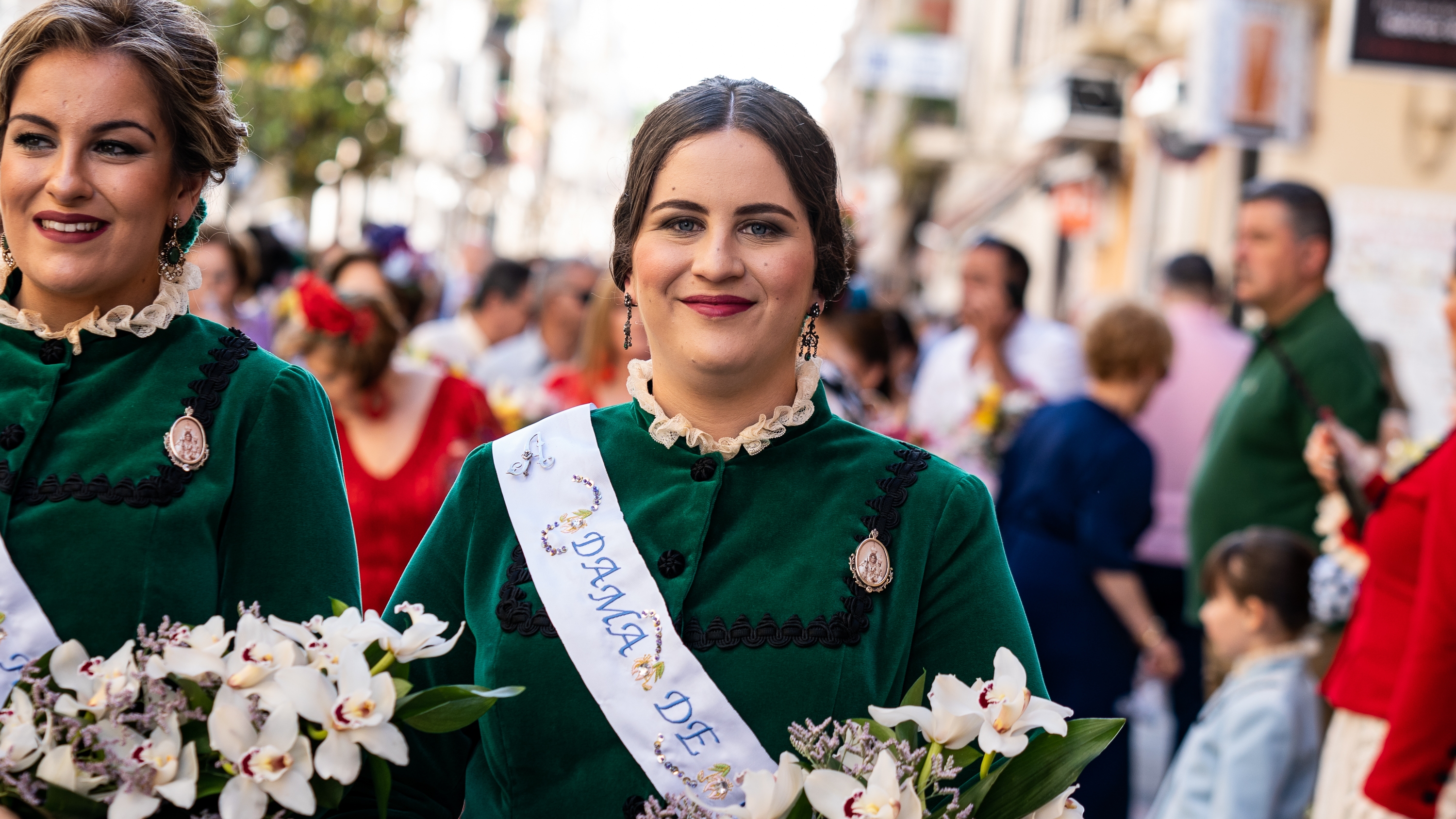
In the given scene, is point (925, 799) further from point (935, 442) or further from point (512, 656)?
point (935, 442)

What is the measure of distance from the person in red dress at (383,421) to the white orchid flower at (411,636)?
2.60m

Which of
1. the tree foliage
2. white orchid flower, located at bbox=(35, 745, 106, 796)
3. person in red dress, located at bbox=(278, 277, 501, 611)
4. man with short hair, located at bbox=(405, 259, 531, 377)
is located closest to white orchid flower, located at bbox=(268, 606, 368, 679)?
white orchid flower, located at bbox=(35, 745, 106, 796)

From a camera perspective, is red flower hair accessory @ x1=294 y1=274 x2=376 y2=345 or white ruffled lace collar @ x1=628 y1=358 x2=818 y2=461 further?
red flower hair accessory @ x1=294 y1=274 x2=376 y2=345

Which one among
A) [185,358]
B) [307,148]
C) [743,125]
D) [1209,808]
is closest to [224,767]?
[185,358]

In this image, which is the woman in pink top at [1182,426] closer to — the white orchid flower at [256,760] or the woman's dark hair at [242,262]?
the woman's dark hair at [242,262]

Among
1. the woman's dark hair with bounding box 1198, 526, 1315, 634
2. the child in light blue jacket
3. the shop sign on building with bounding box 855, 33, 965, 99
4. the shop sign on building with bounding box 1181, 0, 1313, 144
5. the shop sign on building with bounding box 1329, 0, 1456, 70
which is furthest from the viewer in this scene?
the shop sign on building with bounding box 855, 33, 965, 99

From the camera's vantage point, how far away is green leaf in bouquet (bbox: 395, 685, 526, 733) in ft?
6.19

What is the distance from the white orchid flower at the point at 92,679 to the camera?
1739 mm

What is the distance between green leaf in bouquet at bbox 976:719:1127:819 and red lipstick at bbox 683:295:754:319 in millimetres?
663

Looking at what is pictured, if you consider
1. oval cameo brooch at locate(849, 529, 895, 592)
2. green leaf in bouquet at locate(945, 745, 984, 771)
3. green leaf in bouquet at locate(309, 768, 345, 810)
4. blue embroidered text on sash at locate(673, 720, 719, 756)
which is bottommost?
blue embroidered text on sash at locate(673, 720, 719, 756)

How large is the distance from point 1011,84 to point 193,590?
24560 mm

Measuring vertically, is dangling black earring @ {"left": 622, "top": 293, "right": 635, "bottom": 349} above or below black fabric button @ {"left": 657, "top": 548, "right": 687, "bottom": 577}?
above

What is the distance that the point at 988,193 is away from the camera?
80.1ft

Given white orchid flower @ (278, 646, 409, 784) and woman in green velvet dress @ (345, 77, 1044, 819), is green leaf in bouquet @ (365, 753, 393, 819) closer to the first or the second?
white orchid flower @ (278, 646, 409, 784)
